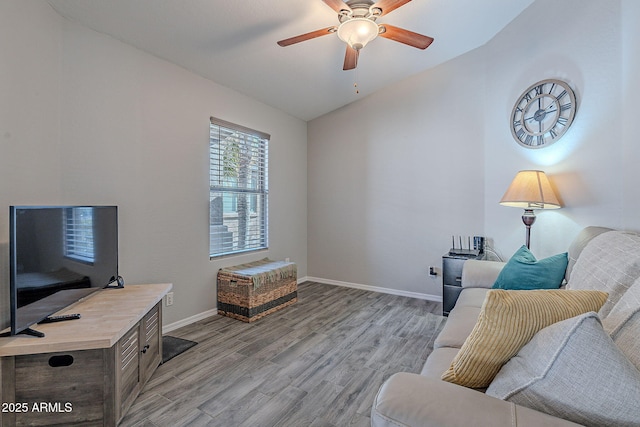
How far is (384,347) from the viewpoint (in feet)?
8.19

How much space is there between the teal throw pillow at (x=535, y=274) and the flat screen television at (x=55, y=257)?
2754 mm

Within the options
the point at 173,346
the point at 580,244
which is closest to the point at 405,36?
the point at 580,244

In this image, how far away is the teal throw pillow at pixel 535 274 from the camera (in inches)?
75.3

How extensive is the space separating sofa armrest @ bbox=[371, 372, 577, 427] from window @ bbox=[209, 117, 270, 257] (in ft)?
8.97

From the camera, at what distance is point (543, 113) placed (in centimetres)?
282

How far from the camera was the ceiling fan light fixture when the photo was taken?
2012 mm

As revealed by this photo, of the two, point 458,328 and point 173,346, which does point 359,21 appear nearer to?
point 458,328

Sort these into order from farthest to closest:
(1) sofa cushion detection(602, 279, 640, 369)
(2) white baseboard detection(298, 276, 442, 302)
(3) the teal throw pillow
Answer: (2) white baseboard detection(298, 276, 442, 302) → (3) the teal throw pillow → (1) sofa cushion detection(602, 279, 640, 369)

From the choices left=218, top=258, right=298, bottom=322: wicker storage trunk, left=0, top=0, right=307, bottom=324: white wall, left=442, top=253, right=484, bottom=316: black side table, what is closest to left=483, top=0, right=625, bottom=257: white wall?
left=442, top=253, right=484, bottom=316: black side table

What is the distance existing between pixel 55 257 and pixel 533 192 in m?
3.45

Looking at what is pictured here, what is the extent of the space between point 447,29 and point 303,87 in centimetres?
165

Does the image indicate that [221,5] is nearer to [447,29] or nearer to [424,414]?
[447,29]

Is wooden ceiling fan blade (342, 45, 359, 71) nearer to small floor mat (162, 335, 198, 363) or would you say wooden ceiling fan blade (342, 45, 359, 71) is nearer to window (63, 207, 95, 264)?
window (63, 207, 95, 264)

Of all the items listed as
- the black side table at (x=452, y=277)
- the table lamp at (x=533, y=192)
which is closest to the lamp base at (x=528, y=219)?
the table lamp at (x=533, y=192)
